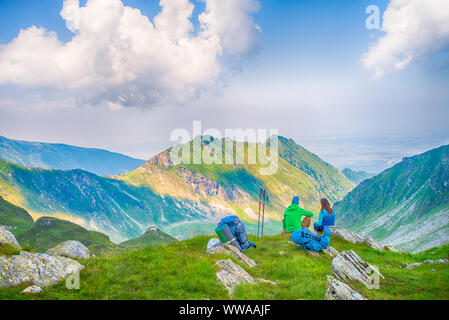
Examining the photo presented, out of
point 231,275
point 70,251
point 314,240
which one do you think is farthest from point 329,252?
point 70,251

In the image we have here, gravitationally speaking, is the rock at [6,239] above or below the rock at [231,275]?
above

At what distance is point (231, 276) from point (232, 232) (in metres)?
6.51

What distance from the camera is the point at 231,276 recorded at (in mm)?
14117

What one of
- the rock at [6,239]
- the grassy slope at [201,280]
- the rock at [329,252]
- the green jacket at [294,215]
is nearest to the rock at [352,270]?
the grassy slope at [201,280]

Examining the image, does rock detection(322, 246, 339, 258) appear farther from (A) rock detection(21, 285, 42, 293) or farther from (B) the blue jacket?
(A) rock detection(21, 285, 42, 293)

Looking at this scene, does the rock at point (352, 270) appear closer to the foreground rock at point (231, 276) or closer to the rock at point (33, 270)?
the foreground rock at point (231, 276)

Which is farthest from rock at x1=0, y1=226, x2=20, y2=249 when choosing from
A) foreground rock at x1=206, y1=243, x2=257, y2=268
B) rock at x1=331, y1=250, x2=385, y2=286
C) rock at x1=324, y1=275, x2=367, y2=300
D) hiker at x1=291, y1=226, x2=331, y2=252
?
hiker at x1=291, y1=226, x2=331, y2=252

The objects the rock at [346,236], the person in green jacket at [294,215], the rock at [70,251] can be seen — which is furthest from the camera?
the rock at [346,236]

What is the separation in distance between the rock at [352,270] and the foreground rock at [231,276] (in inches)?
155

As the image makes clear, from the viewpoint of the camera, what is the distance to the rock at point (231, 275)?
1325 centimetres
